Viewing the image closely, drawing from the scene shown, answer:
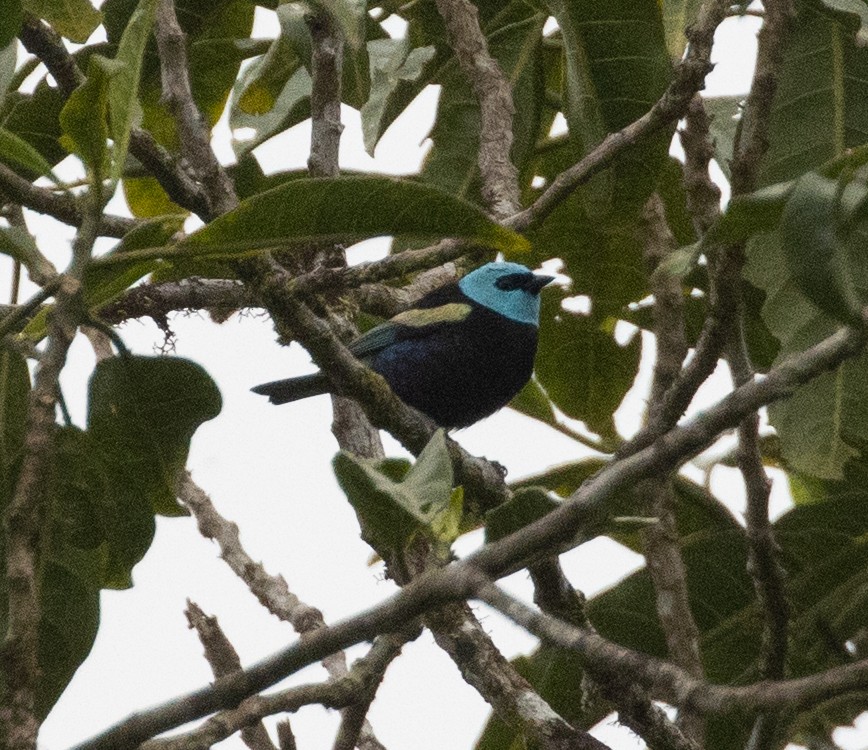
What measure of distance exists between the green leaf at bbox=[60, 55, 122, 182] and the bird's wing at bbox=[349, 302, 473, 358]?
2.24m

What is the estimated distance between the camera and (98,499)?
2781 mm

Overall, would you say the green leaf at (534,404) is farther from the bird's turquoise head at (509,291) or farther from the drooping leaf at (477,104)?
the bird's turquoise head at (509,291)

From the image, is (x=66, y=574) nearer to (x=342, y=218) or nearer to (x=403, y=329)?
(x=342, y=218)

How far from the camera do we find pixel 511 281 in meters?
5.66

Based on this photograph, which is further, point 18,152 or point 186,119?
point 186,119

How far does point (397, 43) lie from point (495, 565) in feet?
6.74

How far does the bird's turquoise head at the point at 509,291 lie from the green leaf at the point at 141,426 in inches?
111

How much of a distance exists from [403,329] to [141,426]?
2.33 m

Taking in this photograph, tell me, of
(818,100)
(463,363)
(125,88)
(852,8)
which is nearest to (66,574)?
(125,88)

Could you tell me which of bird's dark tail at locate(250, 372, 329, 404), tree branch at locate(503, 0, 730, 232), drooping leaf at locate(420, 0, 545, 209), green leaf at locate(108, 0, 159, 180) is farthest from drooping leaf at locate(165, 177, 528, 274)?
bird's dark tail at locate(250, 372, 329, 404)

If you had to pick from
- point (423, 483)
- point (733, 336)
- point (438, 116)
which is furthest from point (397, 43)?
point (423, 483)

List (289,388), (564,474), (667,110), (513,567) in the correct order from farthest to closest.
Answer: (289,388), (564,474), (667,110), (513,567)

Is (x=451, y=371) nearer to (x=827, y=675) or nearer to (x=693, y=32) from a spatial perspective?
(x=693, y=32)

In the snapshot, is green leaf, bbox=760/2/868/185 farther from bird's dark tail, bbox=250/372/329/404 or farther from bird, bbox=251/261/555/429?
bird's dark tail, bbox=250/372/329/404
